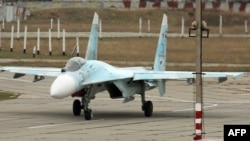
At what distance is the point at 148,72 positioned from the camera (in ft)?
110

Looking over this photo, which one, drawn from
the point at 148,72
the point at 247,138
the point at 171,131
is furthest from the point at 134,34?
the point at 247,138

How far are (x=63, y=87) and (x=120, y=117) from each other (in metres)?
3.30

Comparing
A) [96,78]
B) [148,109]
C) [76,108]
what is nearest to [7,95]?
[76,108]

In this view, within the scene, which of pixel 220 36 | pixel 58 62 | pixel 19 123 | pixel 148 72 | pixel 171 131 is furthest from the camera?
pixel 220 36

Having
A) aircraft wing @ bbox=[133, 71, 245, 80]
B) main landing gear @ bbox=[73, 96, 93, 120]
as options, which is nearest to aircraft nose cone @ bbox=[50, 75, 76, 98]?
main landing gear @ bbox=[73, 96, 93, 120]

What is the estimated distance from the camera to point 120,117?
3344 cm

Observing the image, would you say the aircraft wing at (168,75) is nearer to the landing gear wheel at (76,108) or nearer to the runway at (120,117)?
Answer: the runway at (120,117)

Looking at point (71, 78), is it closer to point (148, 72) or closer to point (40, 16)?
point (148, 72)

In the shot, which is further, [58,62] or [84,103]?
[58,62]

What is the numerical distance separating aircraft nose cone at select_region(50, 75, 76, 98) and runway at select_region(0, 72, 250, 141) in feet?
3.11

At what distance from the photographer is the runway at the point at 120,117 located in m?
27.5

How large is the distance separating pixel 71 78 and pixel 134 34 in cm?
5237
